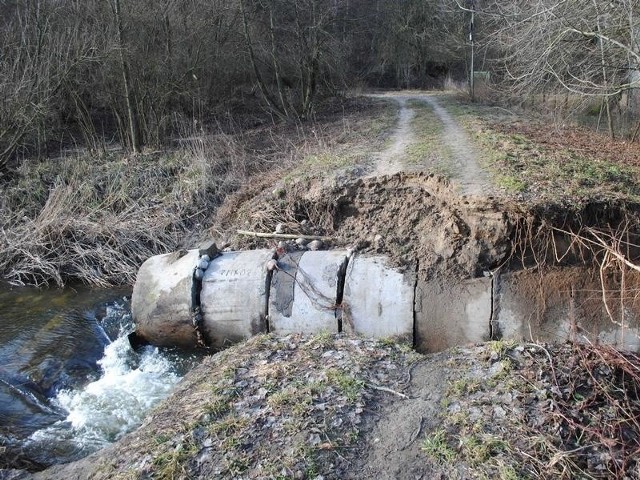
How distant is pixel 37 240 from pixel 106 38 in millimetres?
6063

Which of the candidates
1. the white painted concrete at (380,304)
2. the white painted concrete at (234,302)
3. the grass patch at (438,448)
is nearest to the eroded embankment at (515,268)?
the white painted concrete at (380,304)

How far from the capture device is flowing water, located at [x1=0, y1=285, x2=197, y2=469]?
5973mm

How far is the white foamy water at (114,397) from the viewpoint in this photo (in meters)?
6.05

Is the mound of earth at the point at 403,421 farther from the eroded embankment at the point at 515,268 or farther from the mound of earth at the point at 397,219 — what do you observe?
the mound of earth at the point at 397,219

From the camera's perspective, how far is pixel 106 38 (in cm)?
1385

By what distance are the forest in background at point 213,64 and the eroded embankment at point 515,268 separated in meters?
5.22

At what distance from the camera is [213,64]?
18047 millimetres

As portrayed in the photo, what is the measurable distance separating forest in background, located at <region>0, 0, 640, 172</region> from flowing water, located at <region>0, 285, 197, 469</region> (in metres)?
5.99

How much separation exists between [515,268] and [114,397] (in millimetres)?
5012

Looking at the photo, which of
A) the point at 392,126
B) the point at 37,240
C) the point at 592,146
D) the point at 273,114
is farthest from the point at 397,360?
the point at 273,114

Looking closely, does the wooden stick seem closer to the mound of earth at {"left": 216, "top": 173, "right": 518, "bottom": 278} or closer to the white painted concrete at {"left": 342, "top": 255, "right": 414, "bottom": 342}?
the mound of earth at {"left": 216, "top": 173, "right": 518, "bottom": 278}

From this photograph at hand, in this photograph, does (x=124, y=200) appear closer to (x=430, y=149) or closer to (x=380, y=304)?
(x=430, y=149)

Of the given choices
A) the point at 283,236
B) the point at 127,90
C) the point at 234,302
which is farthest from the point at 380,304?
the point at 127,90

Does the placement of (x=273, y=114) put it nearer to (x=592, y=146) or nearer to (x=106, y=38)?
(x=106, y=38)
